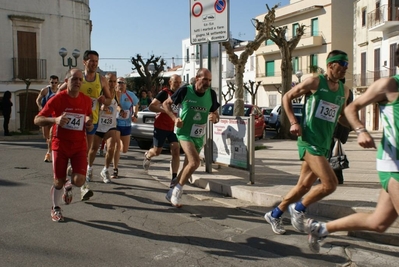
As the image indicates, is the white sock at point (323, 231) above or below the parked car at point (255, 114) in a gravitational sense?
below

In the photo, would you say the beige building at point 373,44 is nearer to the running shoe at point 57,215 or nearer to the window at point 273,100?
the window at point 273,100

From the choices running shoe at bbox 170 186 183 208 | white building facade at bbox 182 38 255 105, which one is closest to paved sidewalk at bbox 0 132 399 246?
running shoe at bbox 170 186 183 208

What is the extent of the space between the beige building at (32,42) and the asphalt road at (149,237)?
67.2 ft

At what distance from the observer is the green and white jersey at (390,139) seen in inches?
148

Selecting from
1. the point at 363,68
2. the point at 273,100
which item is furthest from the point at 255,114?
the point at 273,100

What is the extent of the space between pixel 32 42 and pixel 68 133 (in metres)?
24.2

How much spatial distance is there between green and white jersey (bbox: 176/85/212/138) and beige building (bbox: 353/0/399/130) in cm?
2438

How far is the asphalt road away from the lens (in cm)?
462

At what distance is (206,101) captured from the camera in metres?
6.93

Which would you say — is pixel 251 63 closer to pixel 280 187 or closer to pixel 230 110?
pixel 230 110

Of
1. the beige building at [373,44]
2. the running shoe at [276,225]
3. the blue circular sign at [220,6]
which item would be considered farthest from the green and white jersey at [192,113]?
the beige building at [373,44]

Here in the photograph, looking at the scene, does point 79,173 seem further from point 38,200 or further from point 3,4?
point 3,4

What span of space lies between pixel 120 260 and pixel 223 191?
3499mm

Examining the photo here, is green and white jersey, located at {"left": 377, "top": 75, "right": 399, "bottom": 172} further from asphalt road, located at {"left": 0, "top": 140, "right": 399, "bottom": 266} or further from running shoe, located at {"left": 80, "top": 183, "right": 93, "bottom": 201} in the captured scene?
running shoe, located at {"left": 80, "top": 183, "right": 93, "bottom": 201}
